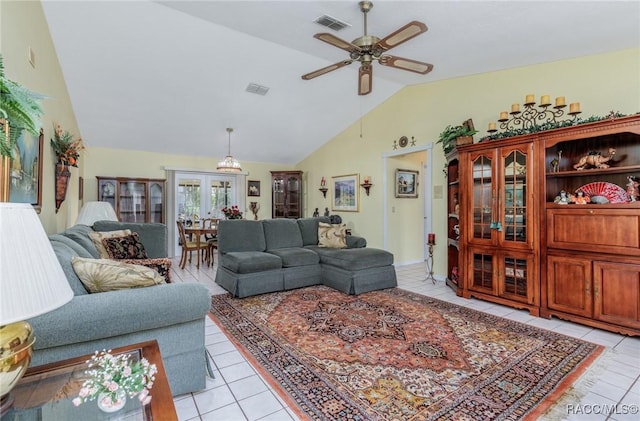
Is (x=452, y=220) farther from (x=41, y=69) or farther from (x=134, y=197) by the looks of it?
(x=134, y=197)

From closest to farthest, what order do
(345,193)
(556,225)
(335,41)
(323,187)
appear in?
(335,41), (556,225), (345,193), (323,187)

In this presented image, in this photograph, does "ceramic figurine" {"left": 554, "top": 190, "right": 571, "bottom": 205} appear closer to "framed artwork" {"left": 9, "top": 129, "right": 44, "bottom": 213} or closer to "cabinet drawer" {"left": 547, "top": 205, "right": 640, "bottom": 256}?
"cabinet drawer" {"left": 547, "top": 205, "right": 640, "bottom": 256}

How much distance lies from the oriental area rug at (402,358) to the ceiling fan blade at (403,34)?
2.51m

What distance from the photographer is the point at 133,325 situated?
1.75m

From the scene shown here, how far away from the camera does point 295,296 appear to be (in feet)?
13.4

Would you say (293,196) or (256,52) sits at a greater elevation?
(256,52)

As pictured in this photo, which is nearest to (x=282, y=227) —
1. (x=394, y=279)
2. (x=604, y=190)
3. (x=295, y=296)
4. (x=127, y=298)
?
(x=295, y=296)

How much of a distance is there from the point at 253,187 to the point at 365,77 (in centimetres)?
560

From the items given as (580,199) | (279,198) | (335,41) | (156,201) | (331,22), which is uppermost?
(331,22)

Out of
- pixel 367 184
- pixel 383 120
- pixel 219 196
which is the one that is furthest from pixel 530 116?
pixel 219 196

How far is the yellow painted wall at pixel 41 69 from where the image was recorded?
2.05m

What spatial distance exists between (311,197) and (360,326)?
5222 mm

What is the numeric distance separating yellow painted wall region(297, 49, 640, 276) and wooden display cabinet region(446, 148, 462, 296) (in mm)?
234

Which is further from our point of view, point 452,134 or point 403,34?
point 452,134
